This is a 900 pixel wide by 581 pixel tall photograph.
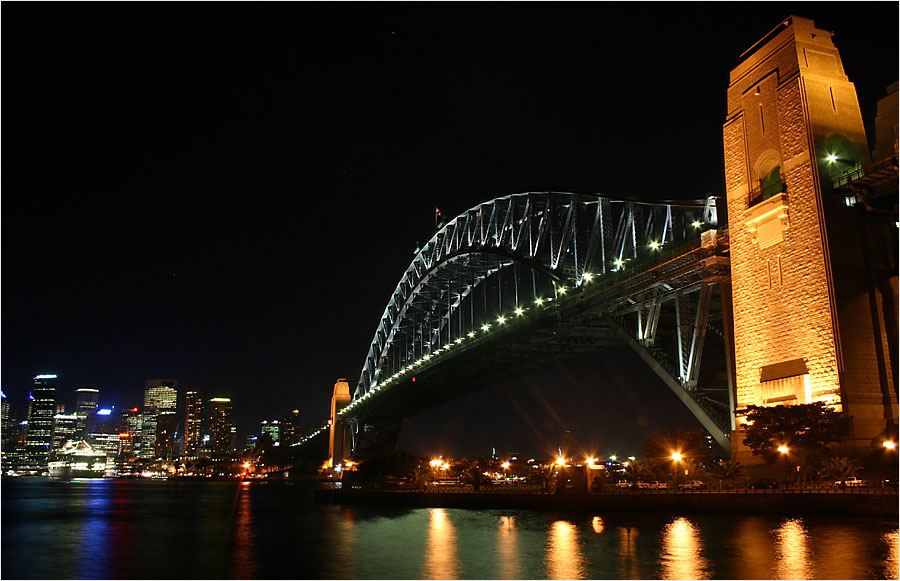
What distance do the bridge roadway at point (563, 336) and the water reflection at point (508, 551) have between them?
9.92 m

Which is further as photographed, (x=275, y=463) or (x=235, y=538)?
(x=275, y=463)

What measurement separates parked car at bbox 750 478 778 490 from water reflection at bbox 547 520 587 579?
6322 millimetres

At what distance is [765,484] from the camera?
88.6 feet

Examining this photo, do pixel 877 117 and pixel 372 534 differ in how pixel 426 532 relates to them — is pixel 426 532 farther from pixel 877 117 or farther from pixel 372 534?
pixel 877 117

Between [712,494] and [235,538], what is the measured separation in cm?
1778

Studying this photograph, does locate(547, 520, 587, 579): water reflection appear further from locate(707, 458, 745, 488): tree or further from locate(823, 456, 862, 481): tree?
locate(823, 456, 862, 481): tree

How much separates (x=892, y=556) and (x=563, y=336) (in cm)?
3506

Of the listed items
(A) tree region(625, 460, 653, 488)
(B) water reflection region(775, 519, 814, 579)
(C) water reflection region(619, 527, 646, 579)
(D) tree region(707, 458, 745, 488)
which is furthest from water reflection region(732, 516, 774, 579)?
(A) tree region(625, 460, 653, 488)

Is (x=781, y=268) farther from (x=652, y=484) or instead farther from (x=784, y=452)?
(x=652, y=484)

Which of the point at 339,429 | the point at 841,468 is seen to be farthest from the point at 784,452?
the point at 339,429

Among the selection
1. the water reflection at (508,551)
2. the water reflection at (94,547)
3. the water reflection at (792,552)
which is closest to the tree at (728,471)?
the water reflection at (792,552)

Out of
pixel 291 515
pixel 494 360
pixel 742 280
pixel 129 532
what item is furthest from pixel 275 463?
pixel 742 280

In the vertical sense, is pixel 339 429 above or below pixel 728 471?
above

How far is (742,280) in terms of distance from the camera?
31016 mm
